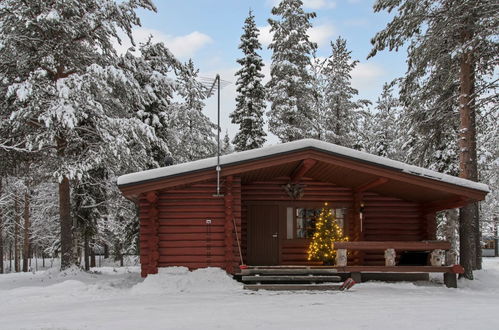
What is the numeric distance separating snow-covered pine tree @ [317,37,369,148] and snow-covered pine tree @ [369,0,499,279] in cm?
1415

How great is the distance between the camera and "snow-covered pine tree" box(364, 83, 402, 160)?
A: 1226 inches

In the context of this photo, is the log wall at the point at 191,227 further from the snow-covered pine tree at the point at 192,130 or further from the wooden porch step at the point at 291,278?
the snow-covered pine tree at the point at 192,130

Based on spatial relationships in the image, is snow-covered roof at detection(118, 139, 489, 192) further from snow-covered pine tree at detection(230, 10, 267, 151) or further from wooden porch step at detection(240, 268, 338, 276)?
snow-covered pine tree at detection(230, 10, 267, 151)

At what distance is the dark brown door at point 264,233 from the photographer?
15312 mm

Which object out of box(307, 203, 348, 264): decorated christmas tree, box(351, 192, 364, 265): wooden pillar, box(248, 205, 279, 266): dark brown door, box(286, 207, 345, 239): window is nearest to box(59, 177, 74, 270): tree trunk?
box(248, 205, 279, 266): dark brown door

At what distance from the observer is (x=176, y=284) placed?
12078 mm

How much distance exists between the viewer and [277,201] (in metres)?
15.4

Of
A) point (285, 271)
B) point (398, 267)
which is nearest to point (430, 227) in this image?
point (398, 267)

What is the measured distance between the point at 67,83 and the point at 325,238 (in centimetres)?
923

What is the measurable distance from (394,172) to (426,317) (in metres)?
5.14

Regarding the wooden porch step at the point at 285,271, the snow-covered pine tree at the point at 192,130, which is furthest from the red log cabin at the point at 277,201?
the snow-covered pine tree at the point at 192,130

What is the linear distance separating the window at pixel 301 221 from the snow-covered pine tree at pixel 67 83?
5.36m

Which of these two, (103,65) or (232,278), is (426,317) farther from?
(103,65)

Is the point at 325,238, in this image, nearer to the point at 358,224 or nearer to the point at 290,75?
the point at 358,224
